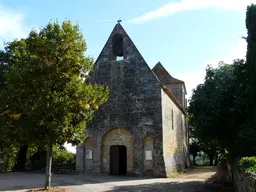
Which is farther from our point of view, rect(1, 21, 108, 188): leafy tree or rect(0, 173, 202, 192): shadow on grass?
rect(0, 173, 202, 192): shadow on grass

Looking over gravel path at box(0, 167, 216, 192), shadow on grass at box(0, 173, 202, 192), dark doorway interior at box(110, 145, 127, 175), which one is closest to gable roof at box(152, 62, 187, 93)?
dark doorway interior at box(110, 145, 127, 175)

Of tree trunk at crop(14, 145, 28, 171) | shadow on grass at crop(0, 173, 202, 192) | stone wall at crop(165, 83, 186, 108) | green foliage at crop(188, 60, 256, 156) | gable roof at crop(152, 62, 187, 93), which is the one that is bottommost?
shadow on grass at crop(0, 173, 202, 192)

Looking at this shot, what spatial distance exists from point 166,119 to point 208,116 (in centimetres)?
617

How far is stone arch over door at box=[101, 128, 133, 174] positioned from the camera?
70.8ft

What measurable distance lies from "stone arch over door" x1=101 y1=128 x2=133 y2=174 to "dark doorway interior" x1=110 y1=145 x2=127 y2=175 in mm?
609

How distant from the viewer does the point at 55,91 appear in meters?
12.4

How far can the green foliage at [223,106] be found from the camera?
1684cm

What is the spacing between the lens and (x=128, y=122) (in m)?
21.8

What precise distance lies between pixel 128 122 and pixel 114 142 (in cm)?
198

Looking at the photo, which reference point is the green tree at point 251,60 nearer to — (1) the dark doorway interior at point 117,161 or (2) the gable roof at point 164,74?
(1) the dark doorway interior at point 117,161

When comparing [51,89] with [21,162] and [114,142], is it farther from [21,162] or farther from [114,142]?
[21,162]

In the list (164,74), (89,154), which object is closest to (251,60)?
(89,154)

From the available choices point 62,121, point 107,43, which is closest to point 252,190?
point 62,121

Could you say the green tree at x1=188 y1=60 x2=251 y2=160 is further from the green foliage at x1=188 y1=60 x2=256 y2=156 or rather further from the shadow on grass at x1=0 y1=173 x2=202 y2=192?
the shadow on grass at x1=0 y1=173 x2=202 y2=192
